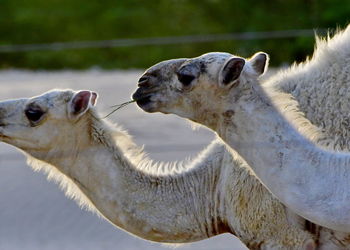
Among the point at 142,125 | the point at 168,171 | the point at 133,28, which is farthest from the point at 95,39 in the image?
the point at 168,171

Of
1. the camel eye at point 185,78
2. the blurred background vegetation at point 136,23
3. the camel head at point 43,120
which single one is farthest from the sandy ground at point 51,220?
the blurred background vegetation at point 136,23

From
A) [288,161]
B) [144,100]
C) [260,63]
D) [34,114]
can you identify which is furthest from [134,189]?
[288,161]

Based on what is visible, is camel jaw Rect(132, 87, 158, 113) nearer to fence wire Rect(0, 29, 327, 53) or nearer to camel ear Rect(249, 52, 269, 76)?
camel ear Rect(249, 52, 269, 76)

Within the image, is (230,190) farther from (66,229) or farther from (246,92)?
(66,229)

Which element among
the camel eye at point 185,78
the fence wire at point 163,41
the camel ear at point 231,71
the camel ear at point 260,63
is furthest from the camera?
the fence wire at point 163,41

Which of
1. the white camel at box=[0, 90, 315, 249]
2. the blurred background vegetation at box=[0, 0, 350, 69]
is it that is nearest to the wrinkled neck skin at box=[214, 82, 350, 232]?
the white camel at box=[0, 90, 315, 249]

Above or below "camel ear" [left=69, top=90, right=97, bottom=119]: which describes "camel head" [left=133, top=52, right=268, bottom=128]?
above

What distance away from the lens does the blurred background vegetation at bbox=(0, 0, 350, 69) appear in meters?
23.4

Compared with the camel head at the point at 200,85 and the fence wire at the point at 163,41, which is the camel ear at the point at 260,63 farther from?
the fence wire at the point at 163,41

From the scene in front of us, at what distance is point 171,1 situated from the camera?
997 inches

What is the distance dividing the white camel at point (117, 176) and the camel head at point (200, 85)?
72 centimetres

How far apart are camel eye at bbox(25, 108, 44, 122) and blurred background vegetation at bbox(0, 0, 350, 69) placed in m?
15.1

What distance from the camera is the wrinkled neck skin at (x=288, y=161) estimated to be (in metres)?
6.18

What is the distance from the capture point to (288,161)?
6316 mm
